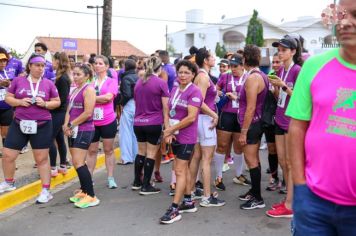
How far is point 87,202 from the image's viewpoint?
5.50m

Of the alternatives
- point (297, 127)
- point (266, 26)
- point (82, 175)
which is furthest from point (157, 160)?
point (266, 26)

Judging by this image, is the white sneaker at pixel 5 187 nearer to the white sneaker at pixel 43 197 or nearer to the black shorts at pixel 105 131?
the white sneaker at pixel 43 197

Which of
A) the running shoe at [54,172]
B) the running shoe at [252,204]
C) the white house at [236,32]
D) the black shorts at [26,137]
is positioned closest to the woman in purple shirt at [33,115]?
the black shorts at [26,137]

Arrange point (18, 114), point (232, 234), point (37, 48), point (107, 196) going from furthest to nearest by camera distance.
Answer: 1. point (37, 48)
2. point (107, 196)
3. point (18, 114)
4. point (232, 234)

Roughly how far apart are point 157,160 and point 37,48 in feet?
9.10

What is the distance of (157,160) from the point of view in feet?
22.0

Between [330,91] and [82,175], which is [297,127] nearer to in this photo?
[330,91]

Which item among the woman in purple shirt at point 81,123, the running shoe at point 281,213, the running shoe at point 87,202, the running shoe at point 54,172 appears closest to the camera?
the running shoe at point 281,213

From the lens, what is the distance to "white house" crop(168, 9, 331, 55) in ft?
203

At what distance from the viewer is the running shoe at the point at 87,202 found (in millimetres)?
5453

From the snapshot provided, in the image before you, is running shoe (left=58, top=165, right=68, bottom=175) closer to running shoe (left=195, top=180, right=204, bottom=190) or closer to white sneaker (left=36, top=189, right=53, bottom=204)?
white sneaker (left=36, top=189, right=53, bottom=204)

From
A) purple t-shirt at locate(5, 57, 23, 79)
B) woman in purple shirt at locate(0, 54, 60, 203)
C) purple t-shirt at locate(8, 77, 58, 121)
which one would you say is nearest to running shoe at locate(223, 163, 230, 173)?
woman in purple shirt at locate(0, 54, 60, 203)

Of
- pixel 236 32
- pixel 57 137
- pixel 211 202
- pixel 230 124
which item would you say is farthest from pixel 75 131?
pixel 236 32

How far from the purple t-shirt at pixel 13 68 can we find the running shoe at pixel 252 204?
4648 mm
